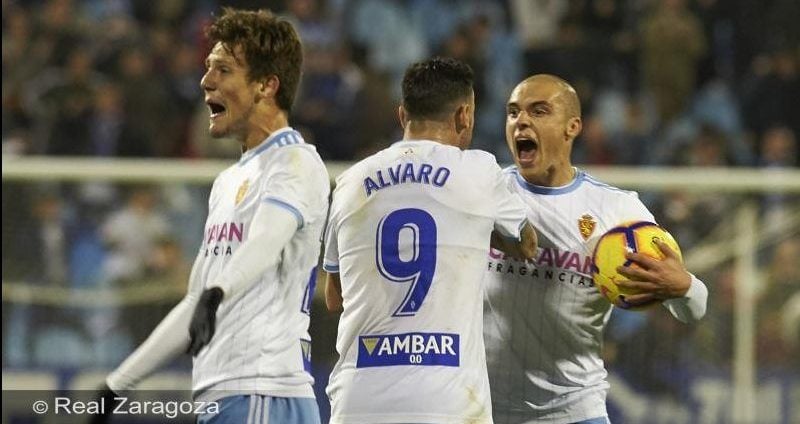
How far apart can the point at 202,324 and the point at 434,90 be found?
1.36 m

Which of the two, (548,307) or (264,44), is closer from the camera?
(264,44)

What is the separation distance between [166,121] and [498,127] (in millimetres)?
3138

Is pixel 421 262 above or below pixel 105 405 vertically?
above

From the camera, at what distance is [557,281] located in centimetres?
588

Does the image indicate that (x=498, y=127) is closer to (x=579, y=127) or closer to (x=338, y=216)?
(x=579, y=127)

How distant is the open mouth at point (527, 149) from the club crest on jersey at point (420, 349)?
125cm

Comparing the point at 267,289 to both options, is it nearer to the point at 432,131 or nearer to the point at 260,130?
the point at 260,130

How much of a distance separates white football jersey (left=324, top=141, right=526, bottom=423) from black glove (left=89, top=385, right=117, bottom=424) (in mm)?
1018

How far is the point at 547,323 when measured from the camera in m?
5.89

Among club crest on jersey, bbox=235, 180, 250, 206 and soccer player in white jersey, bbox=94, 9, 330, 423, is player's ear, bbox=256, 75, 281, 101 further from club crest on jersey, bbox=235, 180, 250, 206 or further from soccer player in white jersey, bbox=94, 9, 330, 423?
club crest on jersey, bbox=235, 180, 250, 206

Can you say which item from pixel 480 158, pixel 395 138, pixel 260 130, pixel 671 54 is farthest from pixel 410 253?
pixel 671 54

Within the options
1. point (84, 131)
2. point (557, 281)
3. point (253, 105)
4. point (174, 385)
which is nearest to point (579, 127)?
point (557, 281)

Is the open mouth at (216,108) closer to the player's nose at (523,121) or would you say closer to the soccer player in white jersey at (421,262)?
the soccer player in white jersey at (421,262)

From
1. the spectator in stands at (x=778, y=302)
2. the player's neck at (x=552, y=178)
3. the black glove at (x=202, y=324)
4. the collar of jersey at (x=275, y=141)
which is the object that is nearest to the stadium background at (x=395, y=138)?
the spectator in stands at (x=778, y=302)
